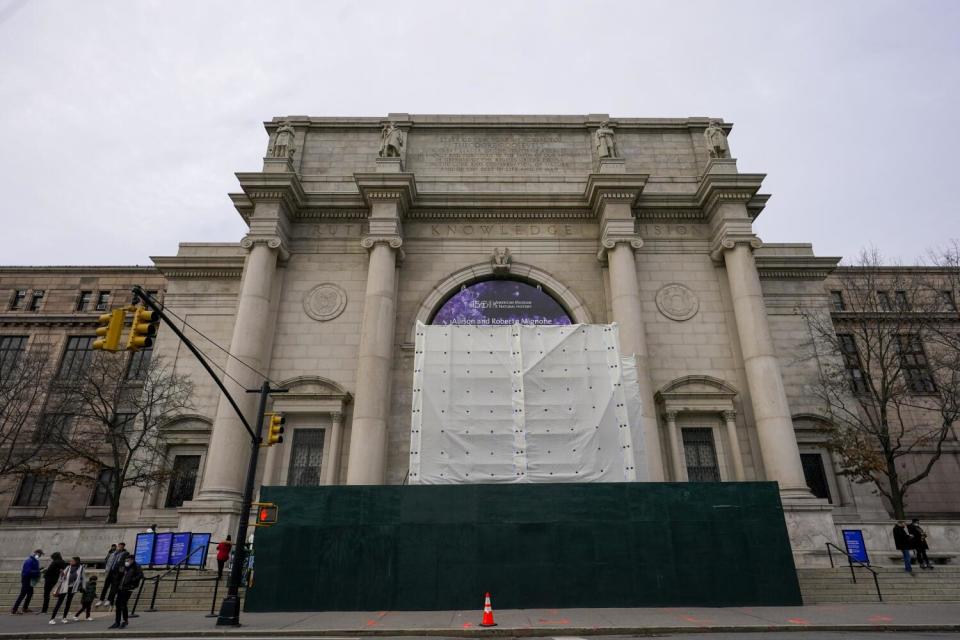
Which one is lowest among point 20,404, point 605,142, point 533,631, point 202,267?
point 533,631

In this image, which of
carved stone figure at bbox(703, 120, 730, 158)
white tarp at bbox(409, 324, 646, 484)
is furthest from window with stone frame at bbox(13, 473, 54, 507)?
carved stone figure at bbox(703, 120, 730, 158)

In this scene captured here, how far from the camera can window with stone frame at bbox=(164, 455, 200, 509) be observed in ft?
78.2

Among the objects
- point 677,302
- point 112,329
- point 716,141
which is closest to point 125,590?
point 112,329

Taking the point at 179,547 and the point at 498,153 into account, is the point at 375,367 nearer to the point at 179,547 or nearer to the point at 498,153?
the point at 179,547

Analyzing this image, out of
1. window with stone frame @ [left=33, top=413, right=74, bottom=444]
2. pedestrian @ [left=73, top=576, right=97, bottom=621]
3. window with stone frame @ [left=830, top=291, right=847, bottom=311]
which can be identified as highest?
window with stone frame @ [left=830, top=291, right=847, bottom=311]

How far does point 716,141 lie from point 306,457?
80.4ft

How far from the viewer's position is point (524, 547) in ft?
46.6

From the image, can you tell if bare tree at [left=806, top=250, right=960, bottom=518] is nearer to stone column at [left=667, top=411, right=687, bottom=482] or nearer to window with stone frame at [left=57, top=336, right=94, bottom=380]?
stone column at [left=667, top=411, right=687, bottom=482]

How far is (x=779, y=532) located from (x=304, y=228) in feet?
75.8

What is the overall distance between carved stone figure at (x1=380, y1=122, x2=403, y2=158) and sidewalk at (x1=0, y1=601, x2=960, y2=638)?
20525mm

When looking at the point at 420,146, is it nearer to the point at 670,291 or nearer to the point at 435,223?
the point at 435,223

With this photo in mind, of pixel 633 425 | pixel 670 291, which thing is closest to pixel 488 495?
pixel 633 425

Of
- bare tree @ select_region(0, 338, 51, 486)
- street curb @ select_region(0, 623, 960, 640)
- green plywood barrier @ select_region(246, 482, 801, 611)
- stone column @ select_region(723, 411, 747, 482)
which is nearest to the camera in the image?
street curb @ select_region(0, 623, 960, 640)

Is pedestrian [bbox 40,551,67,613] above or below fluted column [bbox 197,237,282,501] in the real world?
below
